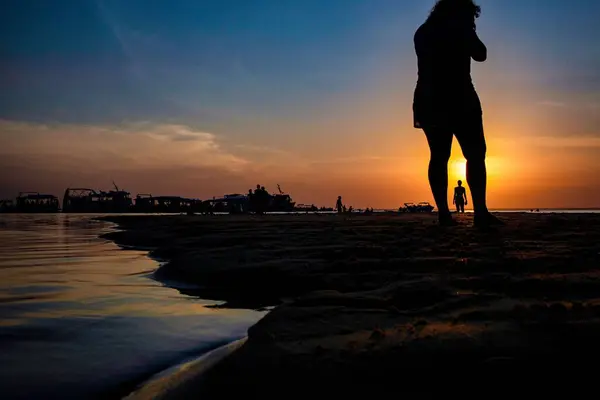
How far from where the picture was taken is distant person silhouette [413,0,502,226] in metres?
7.36

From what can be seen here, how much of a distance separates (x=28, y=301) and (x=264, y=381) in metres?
2.74

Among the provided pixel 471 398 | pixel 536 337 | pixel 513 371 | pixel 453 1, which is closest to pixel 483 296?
pixel 536 337

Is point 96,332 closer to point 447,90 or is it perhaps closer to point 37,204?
point 447,90

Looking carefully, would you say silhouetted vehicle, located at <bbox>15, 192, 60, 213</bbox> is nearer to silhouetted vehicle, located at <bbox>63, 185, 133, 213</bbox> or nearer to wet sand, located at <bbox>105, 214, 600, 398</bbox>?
silhouetted vehicle, located at <bbox>63, 185, 133, 213</bbox>

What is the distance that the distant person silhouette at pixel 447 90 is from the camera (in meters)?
7.36

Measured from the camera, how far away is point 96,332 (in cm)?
262

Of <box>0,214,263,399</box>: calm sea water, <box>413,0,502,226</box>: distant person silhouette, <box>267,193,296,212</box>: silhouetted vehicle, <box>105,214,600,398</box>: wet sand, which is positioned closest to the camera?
<box>105,214,600,398</box>: wet sand

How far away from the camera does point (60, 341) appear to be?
2.44 metres

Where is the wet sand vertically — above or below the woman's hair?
below

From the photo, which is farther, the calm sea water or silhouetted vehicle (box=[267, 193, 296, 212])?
silhouetted vehicle (box=[267, 193, 296, 212])

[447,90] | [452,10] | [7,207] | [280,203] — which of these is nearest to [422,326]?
[447,90]

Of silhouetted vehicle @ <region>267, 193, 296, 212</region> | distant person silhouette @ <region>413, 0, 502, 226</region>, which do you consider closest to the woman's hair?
distant person silhouette @ <region>413, 0, 502, 226</region>

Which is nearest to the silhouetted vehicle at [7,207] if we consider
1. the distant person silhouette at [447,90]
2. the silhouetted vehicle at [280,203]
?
the silhouetted vehicle at [280,203]

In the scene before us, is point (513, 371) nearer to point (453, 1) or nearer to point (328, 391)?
point (328, 391)
